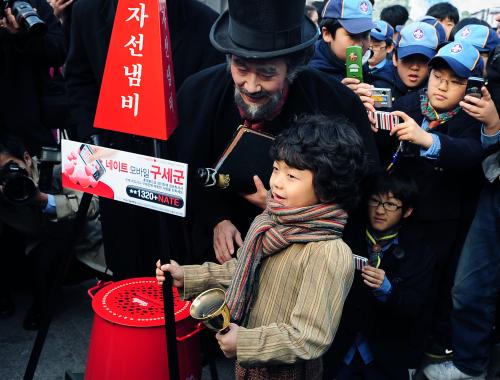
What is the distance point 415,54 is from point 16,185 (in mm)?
2345

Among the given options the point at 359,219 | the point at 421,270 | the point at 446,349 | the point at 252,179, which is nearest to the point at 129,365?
the point at 252,179

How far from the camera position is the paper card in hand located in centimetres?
224

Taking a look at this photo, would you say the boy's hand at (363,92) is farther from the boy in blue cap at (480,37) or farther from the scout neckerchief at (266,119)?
the boy in blue cap at (480,37)

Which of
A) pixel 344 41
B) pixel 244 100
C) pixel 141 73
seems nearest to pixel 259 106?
pixel 244 100

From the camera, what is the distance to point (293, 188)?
1.86m

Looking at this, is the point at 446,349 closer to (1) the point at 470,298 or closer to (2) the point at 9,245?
(1) the point at 470,298

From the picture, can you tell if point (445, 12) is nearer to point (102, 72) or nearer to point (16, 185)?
point (102, 72)

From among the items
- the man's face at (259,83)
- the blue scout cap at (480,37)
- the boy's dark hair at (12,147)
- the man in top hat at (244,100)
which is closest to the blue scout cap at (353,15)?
the blue scout cap at (480,37)

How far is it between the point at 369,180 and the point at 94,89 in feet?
5.17

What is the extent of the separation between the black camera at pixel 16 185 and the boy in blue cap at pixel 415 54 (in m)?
2.07

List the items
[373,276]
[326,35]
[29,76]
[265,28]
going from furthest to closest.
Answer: [29,76]
[326,35]
[373,276]
[265,28]

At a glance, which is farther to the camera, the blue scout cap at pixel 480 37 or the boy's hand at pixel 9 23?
the blue scout cap at pixel 480 37

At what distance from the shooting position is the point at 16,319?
3611 millimetres

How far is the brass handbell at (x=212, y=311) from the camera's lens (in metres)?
1.69
